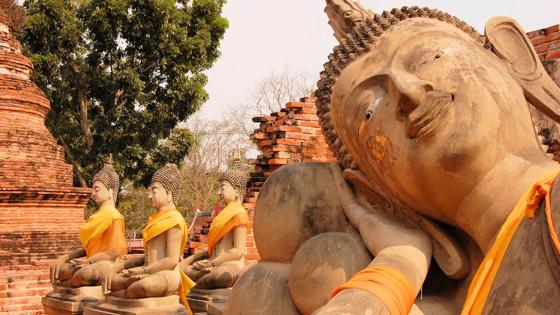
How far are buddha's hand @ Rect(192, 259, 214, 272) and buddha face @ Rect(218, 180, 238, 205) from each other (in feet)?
2.23

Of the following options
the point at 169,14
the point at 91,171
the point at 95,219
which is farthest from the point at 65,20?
the point at 95,219

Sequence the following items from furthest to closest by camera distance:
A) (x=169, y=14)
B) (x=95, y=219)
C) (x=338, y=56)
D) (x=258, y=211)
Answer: (x=169, y=14), (x=95, y=219), (x=258, y=211), (x=338, y=56)

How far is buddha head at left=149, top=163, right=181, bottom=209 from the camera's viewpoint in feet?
19.6

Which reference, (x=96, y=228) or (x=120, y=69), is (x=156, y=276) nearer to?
(x=96, y=228)

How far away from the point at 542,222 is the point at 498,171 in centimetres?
26

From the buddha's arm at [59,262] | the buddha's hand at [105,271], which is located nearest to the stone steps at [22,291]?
the buddha's arm at [59,262]

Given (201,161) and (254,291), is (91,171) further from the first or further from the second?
(254,291)

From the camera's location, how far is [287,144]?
25.2 ft

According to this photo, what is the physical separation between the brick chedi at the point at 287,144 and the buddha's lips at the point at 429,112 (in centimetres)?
609

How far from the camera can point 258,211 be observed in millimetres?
1917

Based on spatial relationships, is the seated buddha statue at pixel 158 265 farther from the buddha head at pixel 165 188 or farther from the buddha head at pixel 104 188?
the buddha head at pixel 104 188

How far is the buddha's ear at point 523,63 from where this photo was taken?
1614 millimetres

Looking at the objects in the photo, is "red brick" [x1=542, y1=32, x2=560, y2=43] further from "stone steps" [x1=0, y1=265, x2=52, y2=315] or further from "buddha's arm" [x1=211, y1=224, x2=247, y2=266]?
"stone steps" [x1=0, y1=265, x2=52, y2=315]

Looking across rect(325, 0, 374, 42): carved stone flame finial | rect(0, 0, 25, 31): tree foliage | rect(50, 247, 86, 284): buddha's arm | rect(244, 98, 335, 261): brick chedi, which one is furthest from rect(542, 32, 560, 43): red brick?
rect(0, 0, 25, 31): tree foliage
